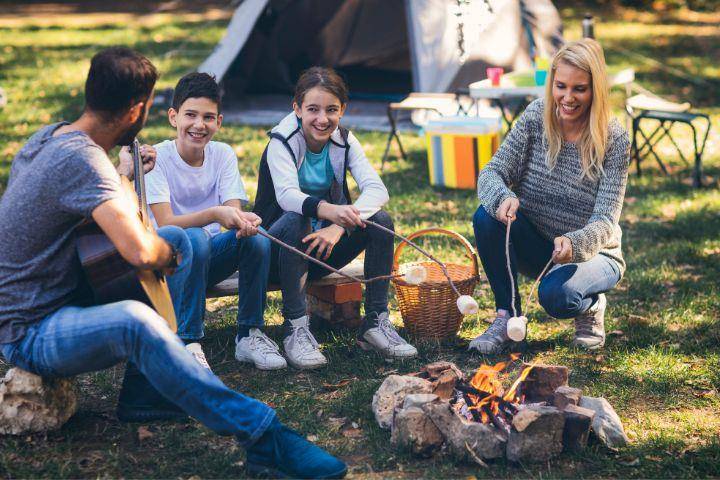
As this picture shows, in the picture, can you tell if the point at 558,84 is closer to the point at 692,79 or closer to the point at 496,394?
the point at 496,394

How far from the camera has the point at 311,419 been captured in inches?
131

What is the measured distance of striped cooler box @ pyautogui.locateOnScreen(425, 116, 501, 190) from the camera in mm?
6453

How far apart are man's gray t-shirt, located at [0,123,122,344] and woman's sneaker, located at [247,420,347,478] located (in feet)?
2.69


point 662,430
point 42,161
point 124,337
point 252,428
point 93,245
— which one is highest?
point 42,161

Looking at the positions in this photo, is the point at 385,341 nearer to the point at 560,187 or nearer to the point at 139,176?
the point at 560,187

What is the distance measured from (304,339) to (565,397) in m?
1.24

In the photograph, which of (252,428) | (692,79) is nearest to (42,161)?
(252,428)

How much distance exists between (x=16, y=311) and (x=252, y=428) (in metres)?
0.86

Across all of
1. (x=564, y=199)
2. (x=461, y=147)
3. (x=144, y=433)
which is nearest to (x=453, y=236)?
(x=564, y=199)

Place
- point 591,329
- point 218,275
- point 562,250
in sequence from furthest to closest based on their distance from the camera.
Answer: point 591,329 < point 218,275 < point 562,250

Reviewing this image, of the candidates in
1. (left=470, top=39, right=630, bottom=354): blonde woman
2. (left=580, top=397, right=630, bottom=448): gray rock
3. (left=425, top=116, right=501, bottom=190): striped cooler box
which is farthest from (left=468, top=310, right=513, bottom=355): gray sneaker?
(left=425, top=116, right=501, bottom=190): striped cooler box

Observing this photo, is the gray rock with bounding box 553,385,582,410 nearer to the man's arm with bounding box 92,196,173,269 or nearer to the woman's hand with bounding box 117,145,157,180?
the man's arm with bounding box 92,196,173,269

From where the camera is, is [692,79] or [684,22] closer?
[692,79]

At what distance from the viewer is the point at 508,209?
3.76 m
